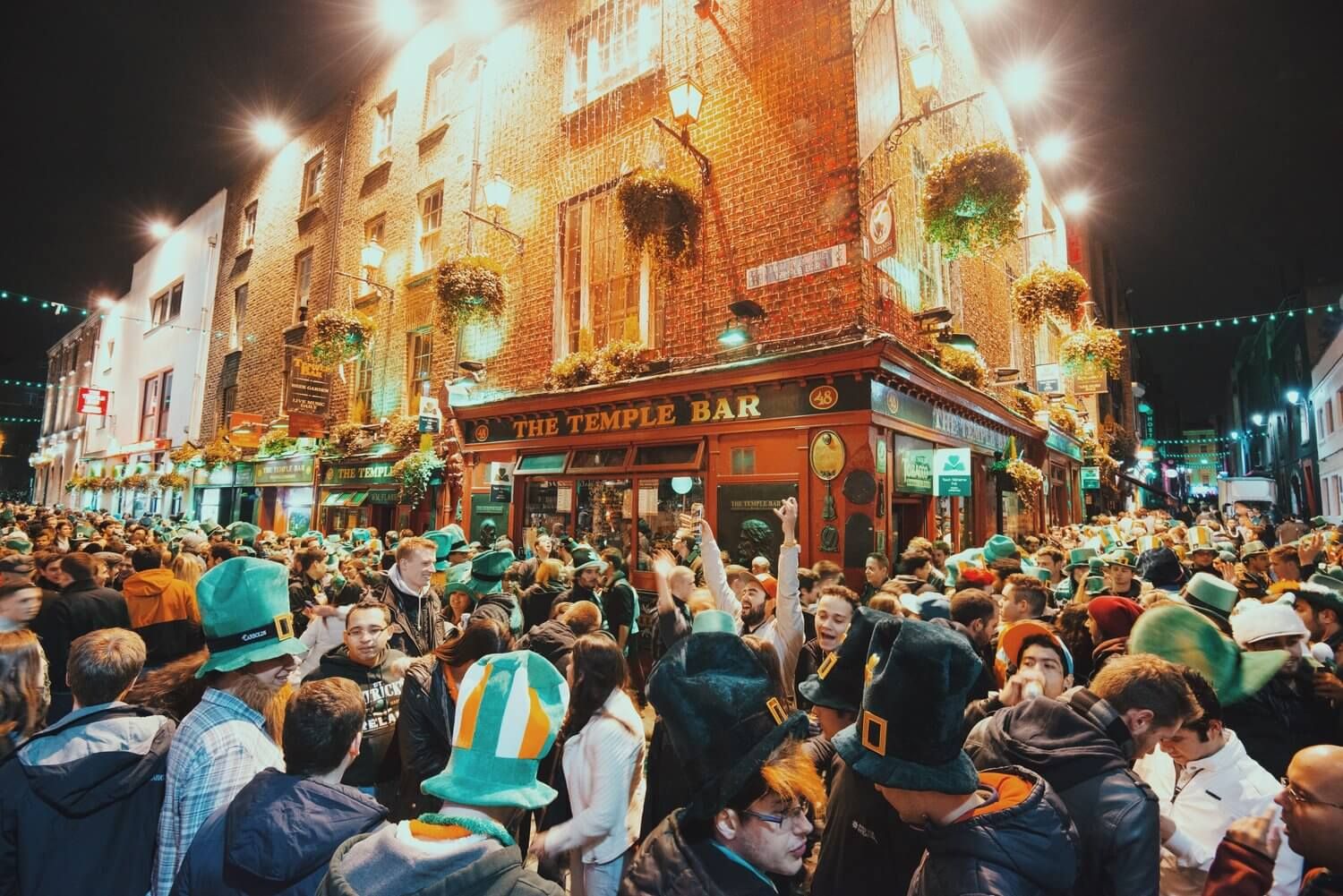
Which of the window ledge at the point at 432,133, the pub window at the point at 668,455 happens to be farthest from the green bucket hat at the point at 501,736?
the window ledge at the point at 432,133

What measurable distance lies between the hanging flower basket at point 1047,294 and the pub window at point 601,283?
295 inches

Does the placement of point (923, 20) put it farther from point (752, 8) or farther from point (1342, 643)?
point (1342, 643)

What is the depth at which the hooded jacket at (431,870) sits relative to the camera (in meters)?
1.53

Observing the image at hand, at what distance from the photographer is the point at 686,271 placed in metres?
12.3

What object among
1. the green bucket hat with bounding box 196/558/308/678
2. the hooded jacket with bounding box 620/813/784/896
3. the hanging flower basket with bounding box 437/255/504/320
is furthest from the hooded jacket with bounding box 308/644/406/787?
the hanging flower basket with bounding box 437/255/504/320

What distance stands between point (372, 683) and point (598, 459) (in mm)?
9450

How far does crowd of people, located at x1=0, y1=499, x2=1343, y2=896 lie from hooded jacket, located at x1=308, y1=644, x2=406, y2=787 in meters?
0.02

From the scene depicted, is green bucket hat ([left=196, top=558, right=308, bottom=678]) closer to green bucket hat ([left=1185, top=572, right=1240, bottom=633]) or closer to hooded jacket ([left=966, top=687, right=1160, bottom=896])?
hooded jacket ([left=966, top=687, right=1160, bottom=896])

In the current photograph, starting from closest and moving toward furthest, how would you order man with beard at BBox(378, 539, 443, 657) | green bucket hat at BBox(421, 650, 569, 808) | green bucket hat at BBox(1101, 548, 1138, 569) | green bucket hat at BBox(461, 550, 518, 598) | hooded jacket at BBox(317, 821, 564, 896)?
hooded jacket at BBox(317, 821, 564, 896)
green bucket hat at BBox(421, 650, 569, 808)
man with beard at BBox(378, 539, 443, 657)
green bucket hat at BBox(461, 550, 518, 598)
green bucket hat at BBox(1101, 548, 1138, 569)

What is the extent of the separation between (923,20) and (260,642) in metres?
17.1

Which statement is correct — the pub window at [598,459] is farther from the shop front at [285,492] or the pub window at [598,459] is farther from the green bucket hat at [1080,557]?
the shop front at [285,492]

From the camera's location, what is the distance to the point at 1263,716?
292cm

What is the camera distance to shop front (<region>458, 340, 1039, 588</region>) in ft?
32.2

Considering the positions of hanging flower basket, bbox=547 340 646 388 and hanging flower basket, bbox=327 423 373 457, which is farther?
hanging flower basket, bbox=327 423 373 457
